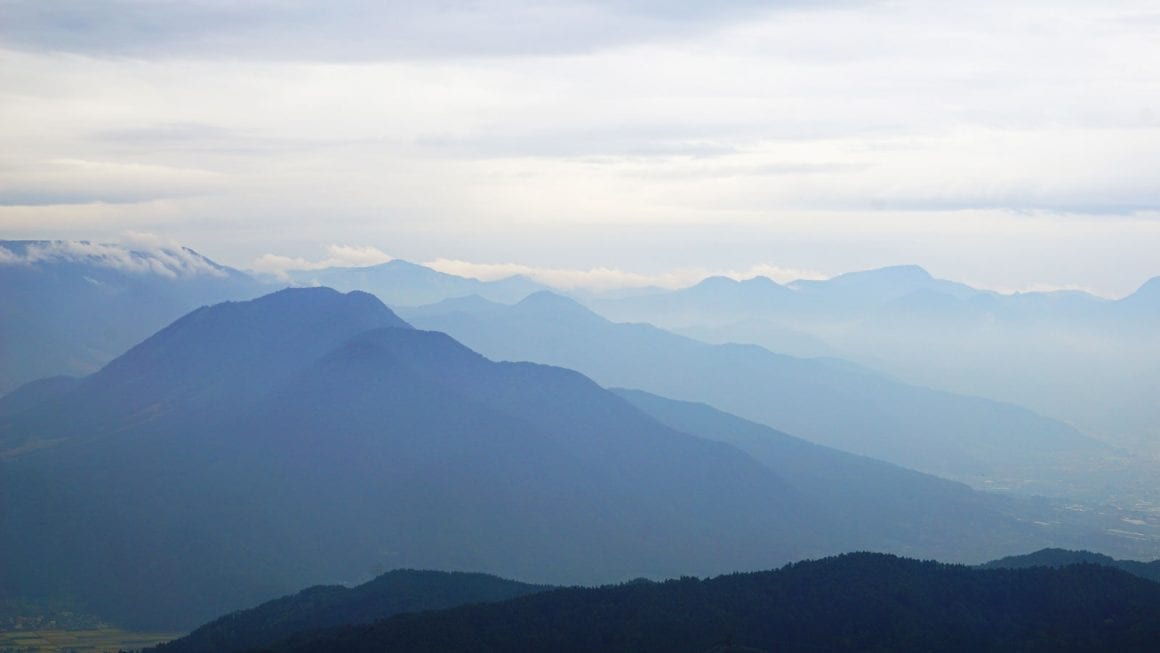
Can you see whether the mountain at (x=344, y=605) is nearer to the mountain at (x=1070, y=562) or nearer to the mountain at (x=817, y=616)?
the mountain at (x=817, y=616)

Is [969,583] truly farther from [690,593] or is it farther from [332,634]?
[332,634]

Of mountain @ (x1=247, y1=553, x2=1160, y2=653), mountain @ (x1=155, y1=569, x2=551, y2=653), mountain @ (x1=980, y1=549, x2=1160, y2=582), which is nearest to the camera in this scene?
mountain @ (x1=247, y1=553, x2=1160, y2=653)

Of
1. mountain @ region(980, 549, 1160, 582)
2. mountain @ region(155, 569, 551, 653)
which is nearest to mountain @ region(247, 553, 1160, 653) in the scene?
mountain @ region(155, 569, 551, 653)

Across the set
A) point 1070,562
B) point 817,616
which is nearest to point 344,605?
point 817,616

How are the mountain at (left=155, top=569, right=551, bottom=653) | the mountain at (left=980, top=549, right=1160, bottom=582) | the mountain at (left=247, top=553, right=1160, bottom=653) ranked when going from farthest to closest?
the mountain at (left=980, top=549, right=1160, bottom=582)
the mountain at (left=155, top=569, right=551, bottom=653)
the mountain at (left=247, top=553, right=1160, bottom=653)

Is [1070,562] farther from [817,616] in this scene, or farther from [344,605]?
[344,605]

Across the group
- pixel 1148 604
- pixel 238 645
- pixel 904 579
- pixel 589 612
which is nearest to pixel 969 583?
pixel 904 579

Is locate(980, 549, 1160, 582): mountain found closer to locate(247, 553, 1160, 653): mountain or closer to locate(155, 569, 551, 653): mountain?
locate(247, 553, 1160, 653): mountain
